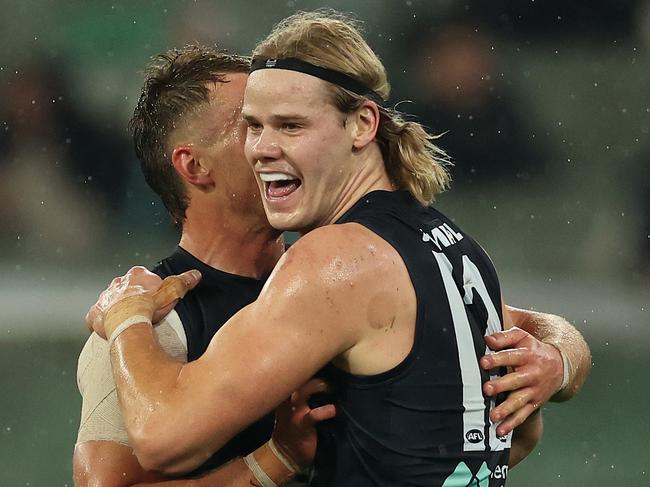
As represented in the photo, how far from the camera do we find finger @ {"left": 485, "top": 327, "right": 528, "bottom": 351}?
9.59 ft

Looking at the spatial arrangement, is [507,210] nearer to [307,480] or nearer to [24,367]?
[24,367]

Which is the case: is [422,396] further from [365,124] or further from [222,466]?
[365,124]

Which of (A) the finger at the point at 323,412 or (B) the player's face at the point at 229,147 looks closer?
(A) the finger at the point at 323,412

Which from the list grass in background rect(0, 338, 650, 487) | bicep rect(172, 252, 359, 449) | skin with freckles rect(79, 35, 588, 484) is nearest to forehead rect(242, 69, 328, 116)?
skin with freckles rect(79, 35, 588, 484)

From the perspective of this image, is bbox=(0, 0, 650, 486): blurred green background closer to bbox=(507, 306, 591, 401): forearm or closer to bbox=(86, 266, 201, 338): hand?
bbox=(507, 306, 591, 401): forearm

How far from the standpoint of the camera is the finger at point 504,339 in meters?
2.92

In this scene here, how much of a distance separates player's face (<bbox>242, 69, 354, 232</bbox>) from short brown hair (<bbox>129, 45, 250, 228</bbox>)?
54 cm

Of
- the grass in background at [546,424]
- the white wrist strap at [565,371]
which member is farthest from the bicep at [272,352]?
the grass in background at [546,424]

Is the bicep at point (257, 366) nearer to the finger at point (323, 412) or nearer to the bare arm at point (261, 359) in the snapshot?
the bare arm at point (261, 359)

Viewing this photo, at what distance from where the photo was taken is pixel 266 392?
264cm

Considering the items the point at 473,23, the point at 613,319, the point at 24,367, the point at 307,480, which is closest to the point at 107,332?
the point at 307,480

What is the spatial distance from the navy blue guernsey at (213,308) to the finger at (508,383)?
731 mm

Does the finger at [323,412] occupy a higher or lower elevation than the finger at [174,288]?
lower

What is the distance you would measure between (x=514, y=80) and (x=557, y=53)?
50 centimetres
